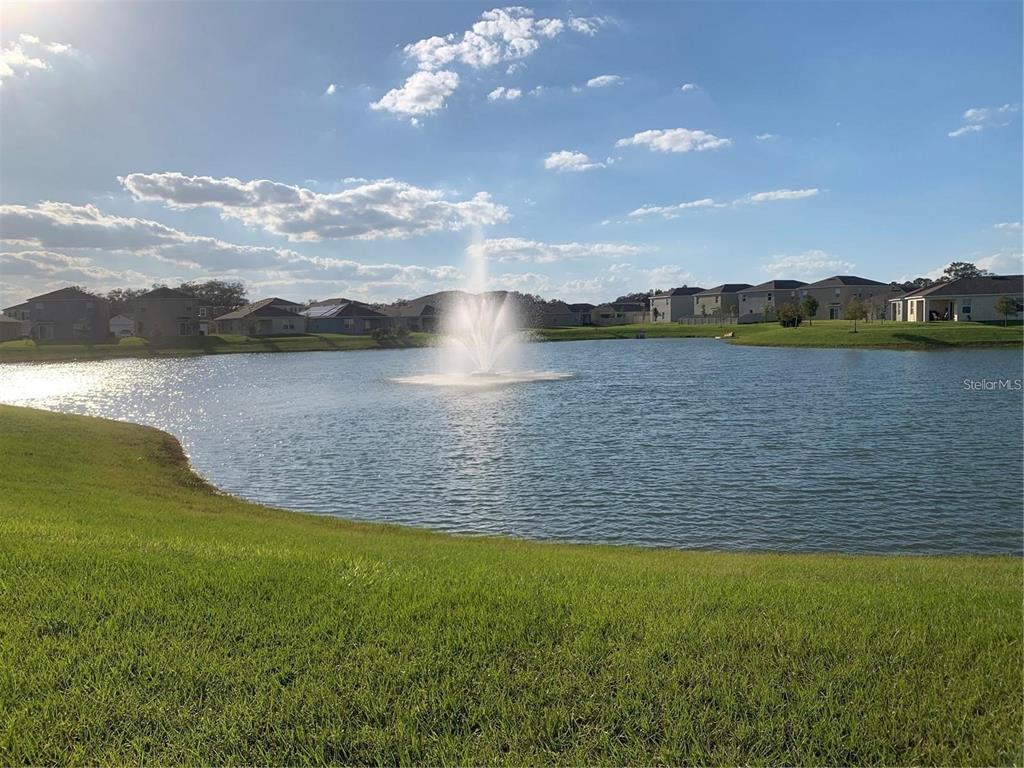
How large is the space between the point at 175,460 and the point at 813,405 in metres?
27.2

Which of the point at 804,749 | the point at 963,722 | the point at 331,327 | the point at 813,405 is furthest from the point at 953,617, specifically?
the point at 331,327

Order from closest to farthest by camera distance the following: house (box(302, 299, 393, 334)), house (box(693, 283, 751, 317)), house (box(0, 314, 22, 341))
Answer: house (box(0, 314, 22, 341)) < house (box(302, 299, 393, 334)) < house (box(693, 283, 751, 317))

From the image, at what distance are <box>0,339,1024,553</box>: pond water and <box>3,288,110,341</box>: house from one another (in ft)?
198

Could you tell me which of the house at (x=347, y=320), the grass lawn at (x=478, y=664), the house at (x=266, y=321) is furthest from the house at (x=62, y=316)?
the grass lawn at (x=478, y=664)

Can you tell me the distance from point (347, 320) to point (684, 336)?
58500 mm

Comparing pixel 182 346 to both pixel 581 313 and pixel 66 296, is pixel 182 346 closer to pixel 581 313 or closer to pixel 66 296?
pixel 66 296

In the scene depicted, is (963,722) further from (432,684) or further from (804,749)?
(432,684)

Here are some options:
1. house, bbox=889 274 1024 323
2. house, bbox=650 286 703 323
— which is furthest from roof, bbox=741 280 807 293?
house, bbox=889 274 1024 323

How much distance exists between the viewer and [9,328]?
343ft

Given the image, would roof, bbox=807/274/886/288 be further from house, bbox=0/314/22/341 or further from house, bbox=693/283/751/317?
house, bbox=0/314/22/341

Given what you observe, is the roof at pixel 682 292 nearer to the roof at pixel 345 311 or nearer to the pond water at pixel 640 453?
the roof at pixel 345 311

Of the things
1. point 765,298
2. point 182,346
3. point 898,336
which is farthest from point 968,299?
point 182,346

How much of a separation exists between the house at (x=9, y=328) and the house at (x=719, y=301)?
116 meters

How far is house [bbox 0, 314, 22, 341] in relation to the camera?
104 meters
